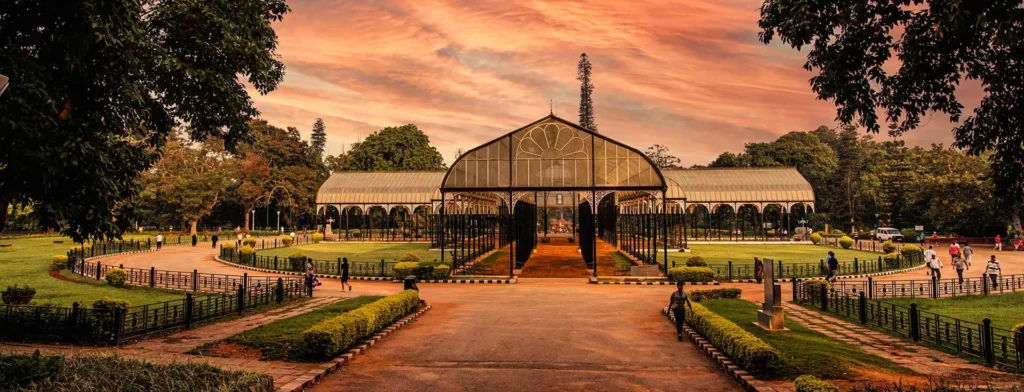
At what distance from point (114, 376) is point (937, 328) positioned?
678 inches

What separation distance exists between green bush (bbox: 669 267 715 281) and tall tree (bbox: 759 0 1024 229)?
16250 mm

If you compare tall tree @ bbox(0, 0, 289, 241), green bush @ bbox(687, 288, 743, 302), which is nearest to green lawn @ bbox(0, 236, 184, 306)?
tall tree @ bbox(0, 0, 289, 241)

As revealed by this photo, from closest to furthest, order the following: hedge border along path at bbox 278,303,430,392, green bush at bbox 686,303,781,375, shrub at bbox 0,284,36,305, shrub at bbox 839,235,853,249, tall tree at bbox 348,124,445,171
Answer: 1. hedge border along path at bbox 278,303,430,392
2. green bush at bbox 686,303,781,375
3. shrub at bbox 0,284,36,305
4. shrub at bbox 839,235,853,249
5. tall tree at bbox 348,124,445,171

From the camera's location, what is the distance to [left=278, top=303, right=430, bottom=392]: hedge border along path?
1065cm

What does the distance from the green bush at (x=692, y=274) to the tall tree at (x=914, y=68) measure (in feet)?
53.3

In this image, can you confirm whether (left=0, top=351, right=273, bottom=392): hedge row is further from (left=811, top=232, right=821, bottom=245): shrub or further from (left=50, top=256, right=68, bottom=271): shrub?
(left=811, top=232, right=821, bottom=245): shrub

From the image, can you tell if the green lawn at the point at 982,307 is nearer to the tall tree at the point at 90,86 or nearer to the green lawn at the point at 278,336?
the green lawn at the point at 278,336

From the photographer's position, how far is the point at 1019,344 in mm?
11625

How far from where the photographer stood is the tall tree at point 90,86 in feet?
37.0

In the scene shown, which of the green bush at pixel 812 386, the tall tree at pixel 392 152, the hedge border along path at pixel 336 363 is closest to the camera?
the green bush at pixel 812 386

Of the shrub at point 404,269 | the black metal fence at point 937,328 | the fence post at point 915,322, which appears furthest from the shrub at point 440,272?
the fence post at point 915,322

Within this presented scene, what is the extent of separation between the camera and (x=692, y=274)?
95.1 feet

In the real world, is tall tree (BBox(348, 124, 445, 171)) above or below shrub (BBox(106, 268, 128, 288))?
above

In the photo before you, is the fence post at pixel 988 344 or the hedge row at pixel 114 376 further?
the fence post at pixel 988 344
